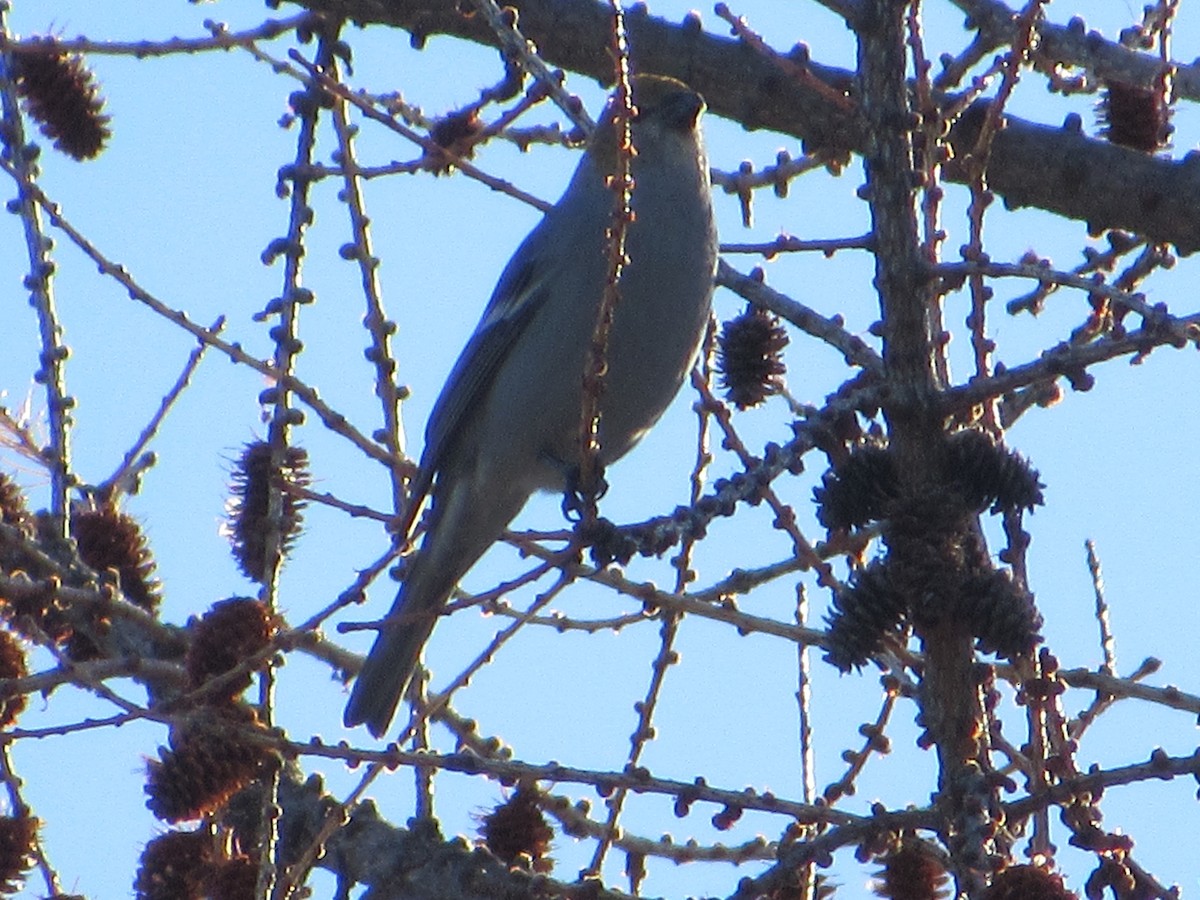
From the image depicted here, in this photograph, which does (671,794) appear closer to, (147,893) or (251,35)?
(147,893)

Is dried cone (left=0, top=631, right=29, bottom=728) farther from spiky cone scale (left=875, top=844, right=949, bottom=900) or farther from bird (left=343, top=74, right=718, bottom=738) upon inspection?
spiky cone scale (left=875, top=844, right=949, bottom=900)

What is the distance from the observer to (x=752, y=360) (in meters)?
3.48

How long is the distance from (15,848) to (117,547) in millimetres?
665

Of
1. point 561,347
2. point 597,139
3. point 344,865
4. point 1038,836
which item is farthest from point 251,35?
point 1038,836

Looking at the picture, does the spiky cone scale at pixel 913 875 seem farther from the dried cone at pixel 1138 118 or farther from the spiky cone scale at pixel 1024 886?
the dried cone at pixel 1138 118

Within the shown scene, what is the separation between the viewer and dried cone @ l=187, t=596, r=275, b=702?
2.88 meters

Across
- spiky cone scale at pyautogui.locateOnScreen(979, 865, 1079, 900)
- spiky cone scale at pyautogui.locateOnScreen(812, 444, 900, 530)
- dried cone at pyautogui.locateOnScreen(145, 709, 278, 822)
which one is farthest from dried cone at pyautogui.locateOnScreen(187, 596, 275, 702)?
spiky cone scale at pyautogui.locateOnScreen(979, 865, 1079, 900)

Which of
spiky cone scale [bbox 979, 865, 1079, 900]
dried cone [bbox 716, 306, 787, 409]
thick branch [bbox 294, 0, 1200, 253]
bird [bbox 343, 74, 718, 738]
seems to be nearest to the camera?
spiky cone scale [bbox 979, 865, 1079, 900]

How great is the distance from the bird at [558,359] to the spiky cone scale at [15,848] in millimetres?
1029

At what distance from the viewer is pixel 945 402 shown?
256 cm

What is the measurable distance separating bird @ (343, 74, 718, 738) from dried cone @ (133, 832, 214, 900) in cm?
88

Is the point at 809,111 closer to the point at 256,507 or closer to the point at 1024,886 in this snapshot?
the point at 256,507

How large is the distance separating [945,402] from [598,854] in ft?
3.02

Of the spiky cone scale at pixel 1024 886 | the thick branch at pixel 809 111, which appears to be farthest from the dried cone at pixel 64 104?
the spiky cone scale at pixel 1024 886
